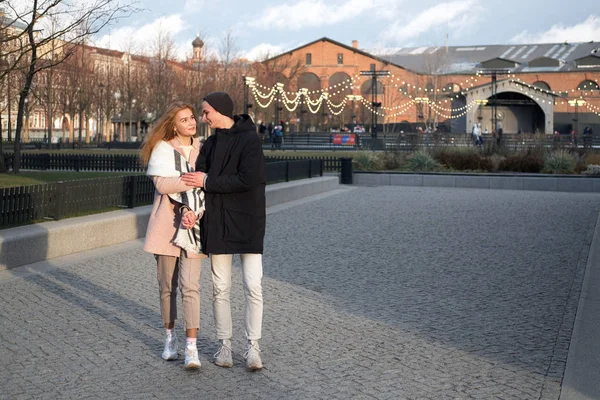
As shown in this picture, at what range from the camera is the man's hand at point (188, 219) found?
599 centimetres

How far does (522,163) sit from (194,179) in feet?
84.9

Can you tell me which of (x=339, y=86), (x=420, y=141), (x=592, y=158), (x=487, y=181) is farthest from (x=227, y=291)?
(x=339, y=86)

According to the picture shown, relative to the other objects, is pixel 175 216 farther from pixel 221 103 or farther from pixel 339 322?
pixel 339 322

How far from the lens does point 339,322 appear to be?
26.2 ft

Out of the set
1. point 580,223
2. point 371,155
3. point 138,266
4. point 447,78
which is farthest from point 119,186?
point 447,78

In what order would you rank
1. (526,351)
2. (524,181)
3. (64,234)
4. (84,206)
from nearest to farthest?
(526,351) < (64,234) < (84,206) < (524,181)

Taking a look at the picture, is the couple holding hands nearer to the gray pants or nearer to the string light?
the gray pants

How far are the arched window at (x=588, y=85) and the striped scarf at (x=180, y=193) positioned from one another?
8638 centimetres

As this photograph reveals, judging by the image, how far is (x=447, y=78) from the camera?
8662 cm

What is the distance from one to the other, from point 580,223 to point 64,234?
987 centimetres

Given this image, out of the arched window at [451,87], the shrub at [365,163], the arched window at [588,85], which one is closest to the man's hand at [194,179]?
the shrub at [365,163]

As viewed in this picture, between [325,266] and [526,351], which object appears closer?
[526,351]

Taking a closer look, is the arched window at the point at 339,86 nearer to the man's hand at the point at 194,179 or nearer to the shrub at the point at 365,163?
the shrub at the point at 365,163

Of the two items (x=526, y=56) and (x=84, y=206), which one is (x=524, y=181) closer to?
(x=84, y=206)
